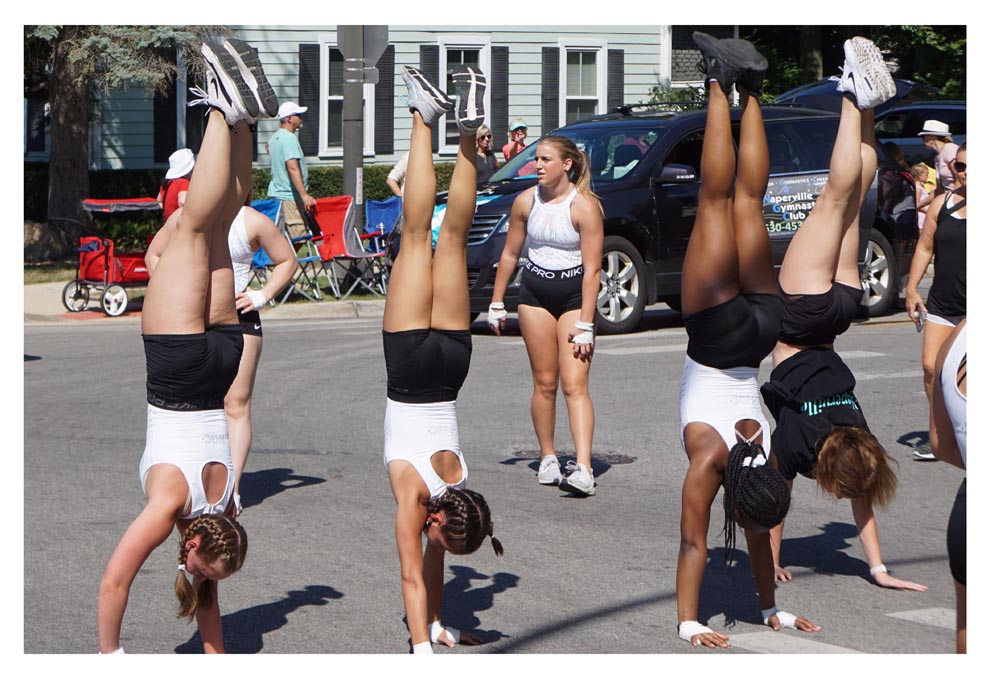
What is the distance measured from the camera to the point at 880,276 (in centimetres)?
1570

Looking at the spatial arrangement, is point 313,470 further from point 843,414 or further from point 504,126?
point 504,126

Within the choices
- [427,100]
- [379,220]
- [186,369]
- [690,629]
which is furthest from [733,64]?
[379,220]

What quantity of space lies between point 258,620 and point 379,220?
41.7 feet

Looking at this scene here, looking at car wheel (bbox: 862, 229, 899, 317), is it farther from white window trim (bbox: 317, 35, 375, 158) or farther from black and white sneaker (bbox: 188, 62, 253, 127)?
white window trim (bbox: 317, 35, 375, 158)

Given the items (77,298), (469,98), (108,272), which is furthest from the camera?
(77,298)

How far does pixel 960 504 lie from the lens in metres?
3.71

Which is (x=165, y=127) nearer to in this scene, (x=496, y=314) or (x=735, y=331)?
(x=496, y=314)

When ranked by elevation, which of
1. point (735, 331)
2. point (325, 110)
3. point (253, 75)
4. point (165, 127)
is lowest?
point (735, 331)

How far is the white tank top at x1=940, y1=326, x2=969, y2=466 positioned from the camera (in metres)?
3.51

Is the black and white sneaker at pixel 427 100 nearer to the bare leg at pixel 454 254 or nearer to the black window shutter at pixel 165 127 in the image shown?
the bare leg at pixel 454 254

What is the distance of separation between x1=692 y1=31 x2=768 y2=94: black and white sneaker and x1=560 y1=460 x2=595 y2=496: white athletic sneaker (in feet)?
10.4

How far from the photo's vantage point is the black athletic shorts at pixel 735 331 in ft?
17.5

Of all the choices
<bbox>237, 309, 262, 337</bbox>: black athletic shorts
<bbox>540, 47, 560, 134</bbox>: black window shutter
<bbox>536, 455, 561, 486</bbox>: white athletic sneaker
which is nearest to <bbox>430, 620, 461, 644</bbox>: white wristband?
<bbox>237, 309, 262, 337</bbox>: black athletic shorts

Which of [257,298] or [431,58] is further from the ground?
[431,58]
